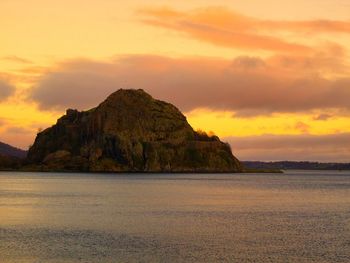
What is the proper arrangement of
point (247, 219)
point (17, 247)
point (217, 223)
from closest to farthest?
point (17, 247) → point (217, 223) → point (247, 219)

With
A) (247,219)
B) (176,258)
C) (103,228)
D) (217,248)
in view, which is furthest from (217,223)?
(176,258)

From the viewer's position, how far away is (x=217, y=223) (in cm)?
9100

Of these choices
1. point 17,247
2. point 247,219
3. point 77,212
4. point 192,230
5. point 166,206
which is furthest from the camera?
point 166,206

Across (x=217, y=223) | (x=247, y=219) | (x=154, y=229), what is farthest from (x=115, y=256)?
(x=247, y=219)

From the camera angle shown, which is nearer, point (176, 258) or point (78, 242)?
point (176, 258)

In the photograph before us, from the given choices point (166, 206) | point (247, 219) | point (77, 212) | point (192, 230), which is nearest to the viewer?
point (192, 230)

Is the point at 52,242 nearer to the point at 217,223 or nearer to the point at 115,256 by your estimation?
the point at 115,256

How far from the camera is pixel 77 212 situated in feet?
347

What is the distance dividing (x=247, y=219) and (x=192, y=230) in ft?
62.8

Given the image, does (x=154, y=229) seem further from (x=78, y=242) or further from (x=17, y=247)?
(x=17, y=247)

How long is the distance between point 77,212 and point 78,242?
122 feet

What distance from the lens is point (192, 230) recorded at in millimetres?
81625

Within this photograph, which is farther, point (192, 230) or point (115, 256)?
point (192, 230)

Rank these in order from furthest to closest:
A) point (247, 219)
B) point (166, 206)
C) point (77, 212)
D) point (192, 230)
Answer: point (166, 206), point (77, 212), point (247, 219), point (192, 230)
